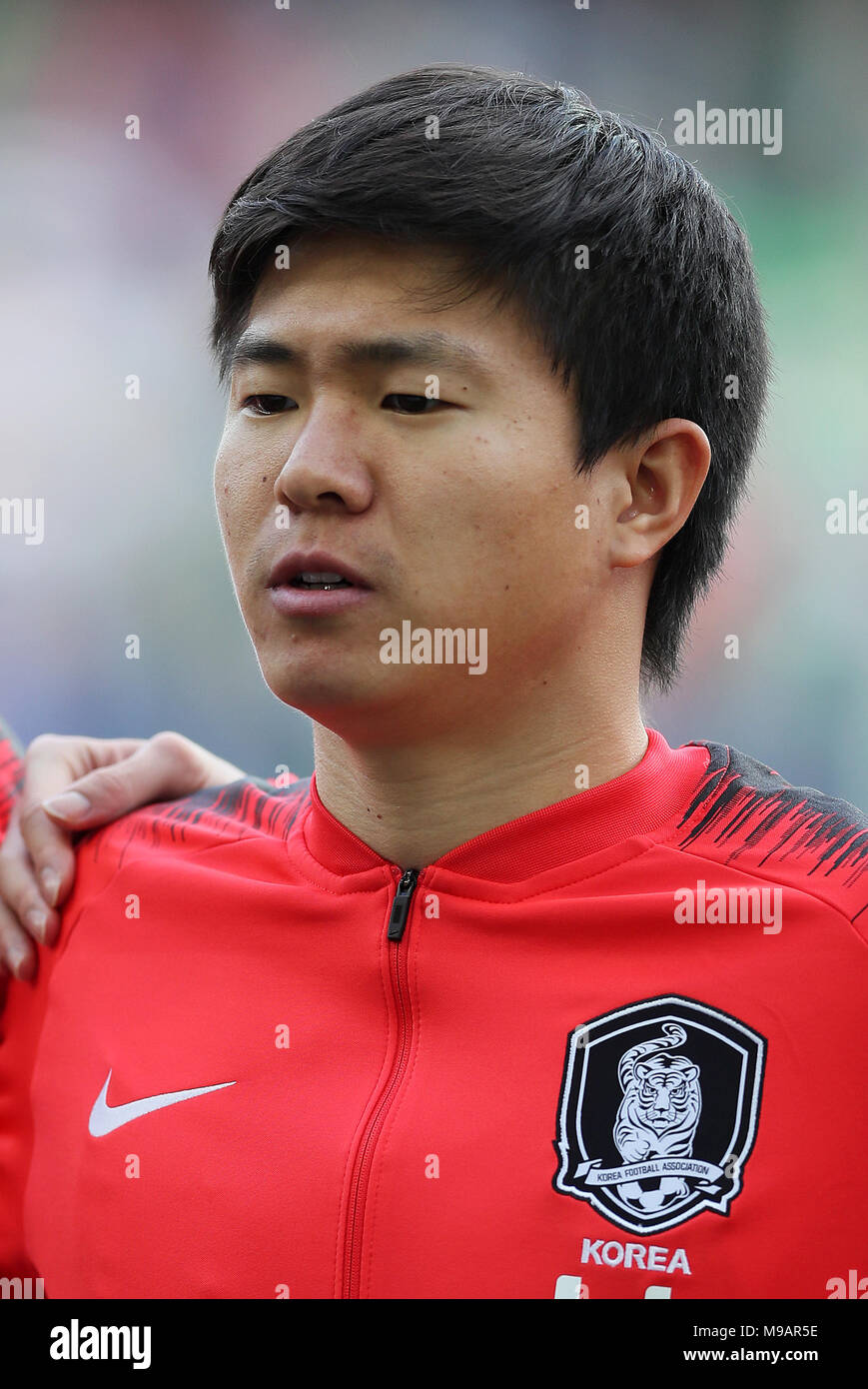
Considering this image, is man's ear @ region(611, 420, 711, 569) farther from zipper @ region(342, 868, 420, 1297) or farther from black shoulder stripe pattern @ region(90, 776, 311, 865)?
black shoulder stripe pattern @ region(90, 776, 311, 865)

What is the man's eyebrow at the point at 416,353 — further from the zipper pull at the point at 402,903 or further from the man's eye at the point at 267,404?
the zipper pull at the point at 402,903

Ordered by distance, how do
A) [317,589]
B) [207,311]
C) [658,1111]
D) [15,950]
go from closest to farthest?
[658,1111] < [317,589] < [15,950] < [207,311]

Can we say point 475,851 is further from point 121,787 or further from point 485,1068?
point 121,787

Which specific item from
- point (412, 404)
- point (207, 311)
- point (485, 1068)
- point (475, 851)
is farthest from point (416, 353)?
point (207, 311)

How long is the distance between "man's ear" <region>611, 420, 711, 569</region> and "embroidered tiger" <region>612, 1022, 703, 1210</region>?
46 centimetres

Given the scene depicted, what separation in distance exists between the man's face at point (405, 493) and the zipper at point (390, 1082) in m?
0.17

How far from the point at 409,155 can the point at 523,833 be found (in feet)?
2.11

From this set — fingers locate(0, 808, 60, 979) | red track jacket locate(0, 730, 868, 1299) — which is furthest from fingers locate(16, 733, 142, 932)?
red track jacket locate(0, 730, 868, 1299)

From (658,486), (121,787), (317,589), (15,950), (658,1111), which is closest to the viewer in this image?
(658,1111)

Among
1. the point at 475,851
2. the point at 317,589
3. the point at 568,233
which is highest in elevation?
the point at 568,233

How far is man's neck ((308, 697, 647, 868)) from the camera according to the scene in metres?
1.37

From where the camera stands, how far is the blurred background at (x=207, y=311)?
4.54 meters

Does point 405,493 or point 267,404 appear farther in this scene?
point 267,404

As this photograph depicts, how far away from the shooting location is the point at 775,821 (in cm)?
136
